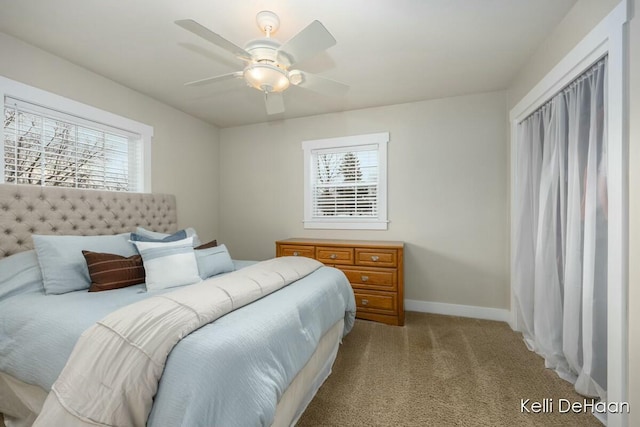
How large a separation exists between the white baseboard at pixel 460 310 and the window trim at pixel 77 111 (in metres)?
3.31

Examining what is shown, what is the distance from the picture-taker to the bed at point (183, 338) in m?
1.04

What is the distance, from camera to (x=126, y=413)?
1.03 m

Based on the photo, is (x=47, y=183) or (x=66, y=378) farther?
(x=47, y=183)

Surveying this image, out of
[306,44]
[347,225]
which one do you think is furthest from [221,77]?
[347,225]

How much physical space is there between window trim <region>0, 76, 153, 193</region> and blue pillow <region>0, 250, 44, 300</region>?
64 centimetres

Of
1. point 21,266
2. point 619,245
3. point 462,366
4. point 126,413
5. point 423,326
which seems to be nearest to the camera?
point 126,413

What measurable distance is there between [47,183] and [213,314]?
87.8 inches

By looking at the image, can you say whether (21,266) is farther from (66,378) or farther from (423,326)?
(423,326)

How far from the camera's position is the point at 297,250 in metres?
3.42

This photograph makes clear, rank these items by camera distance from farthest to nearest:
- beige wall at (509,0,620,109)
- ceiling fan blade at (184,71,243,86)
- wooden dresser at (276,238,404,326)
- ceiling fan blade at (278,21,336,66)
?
wooden dresser at (276,238,404,326) → ceiling fan blade at (184,71,243,86) → beige wall at (509,0,620,109) → ceiling fan blade at (278,21,336,66)

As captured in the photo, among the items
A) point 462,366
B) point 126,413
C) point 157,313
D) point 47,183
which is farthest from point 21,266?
point 462,366

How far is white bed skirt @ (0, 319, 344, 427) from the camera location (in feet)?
4.67

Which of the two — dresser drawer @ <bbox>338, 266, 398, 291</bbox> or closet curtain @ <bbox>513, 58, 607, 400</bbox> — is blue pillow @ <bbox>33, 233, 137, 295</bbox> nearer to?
dresser drawer @ <bbox>338, 266, 398, 291</bbox>

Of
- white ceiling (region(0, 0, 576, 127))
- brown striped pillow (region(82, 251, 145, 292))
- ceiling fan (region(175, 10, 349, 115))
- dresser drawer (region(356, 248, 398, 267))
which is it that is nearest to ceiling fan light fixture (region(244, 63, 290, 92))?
ceiling fan (region(175, 10, 349, 115))
